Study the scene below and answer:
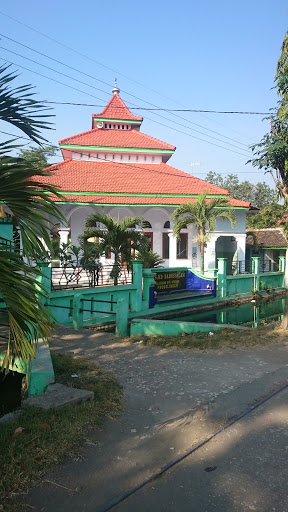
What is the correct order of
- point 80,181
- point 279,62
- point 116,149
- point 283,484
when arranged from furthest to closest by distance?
point 116,149 → point 80,181 → point 279,62 → point 283,484

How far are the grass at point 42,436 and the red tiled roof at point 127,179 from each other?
16061mm

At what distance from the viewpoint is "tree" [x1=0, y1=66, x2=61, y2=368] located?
2945 millimetres

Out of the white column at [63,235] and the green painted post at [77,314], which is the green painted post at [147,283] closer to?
the green painted post at [77,314]

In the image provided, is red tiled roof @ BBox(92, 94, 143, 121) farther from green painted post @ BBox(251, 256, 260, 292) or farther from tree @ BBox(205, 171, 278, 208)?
tree @ BBox(205, 171, 278, 208)

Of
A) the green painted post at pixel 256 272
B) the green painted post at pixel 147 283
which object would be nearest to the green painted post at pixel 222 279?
the green painted post at pixel 256 272

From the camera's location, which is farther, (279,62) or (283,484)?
(279,62)

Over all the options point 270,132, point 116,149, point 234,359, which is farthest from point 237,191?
point 234,359

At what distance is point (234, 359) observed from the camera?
6652 mm

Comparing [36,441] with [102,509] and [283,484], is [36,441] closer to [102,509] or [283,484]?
[102,509]

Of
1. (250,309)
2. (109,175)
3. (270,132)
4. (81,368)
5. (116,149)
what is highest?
(116,149)

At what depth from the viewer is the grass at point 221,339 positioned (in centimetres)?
764

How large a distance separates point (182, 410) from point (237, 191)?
55.2 metres

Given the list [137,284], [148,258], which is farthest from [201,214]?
[137,284]

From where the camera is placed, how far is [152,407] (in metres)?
4.58
